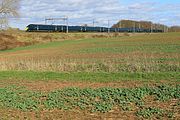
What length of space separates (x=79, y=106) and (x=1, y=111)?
2229 mm

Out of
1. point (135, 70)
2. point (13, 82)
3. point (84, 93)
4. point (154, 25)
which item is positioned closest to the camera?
point (84, 93)

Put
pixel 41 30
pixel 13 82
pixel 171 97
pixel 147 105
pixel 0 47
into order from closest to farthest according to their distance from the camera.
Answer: pixel 147 105 < pixel 171 97 < pixel 13 82 < pixel 0 47 < pixel 41 30

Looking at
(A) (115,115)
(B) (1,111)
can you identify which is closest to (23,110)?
(B) (1,111)

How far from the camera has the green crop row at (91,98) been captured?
451 inches

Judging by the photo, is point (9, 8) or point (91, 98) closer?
point (91, 98)

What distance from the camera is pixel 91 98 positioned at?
488 inches

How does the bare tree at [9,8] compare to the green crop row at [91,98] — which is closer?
the green crop row at [91,98]

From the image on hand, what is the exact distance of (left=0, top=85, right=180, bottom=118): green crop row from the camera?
11.5 m

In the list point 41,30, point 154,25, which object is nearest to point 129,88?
point 41,30

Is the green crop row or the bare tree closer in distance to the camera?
the green crop row

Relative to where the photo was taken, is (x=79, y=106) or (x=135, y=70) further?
(x=135, y=70)

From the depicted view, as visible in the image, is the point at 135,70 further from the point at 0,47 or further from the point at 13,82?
the point at 0,47

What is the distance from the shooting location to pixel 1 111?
11.5m

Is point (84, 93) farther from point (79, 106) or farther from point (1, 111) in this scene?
point (1, 111)
